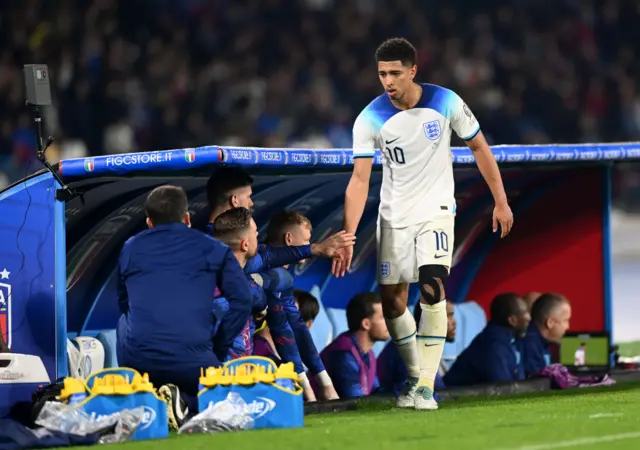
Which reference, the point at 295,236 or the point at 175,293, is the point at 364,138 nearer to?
the point at 295,236

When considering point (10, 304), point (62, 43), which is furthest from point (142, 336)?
point (62, 43)

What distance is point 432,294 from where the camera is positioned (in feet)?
23.1

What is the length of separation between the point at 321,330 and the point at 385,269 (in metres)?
2.36

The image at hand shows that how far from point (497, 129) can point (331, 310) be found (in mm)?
13463

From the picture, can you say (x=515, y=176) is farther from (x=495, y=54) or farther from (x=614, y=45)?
(x=614, y=45)

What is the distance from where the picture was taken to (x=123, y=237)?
8.12 m

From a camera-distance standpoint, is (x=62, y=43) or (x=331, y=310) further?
(x=62, y=43)

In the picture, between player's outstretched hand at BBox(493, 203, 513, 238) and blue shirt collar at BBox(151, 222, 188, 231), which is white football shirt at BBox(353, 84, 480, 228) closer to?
player's outstretched hand at BBox(493, 203, 513, 238)

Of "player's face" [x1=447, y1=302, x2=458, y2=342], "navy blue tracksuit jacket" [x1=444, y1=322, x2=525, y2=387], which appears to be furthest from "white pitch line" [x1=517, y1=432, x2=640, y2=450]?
"player's face" [x1=447, y1=302, x2=458, y2=342]

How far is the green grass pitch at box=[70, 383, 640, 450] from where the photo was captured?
5359 millimetres

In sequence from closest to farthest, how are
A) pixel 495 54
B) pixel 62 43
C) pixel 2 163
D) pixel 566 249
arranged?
1. pixel 566 249
2. pixel 2 163
3. pixel 62 43
4. pixel 495 54

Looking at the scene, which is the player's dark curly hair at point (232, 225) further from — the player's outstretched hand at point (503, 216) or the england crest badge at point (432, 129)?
the player's outstretched hand at point (503, 216)

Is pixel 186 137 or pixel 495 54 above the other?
pixel 495 54

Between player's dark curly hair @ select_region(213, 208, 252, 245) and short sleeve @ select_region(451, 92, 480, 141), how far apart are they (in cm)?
119
